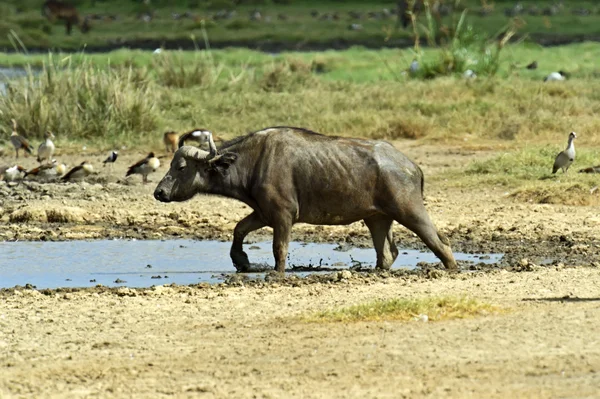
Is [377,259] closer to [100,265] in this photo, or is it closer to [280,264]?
[280,264]

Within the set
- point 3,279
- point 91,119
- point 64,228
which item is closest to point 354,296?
point 3,279

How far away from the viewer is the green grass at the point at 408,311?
8039 millimetres

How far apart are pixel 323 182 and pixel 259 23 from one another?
3477 centimetres

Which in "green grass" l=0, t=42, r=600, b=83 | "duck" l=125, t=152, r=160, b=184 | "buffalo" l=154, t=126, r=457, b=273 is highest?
"buffalo" l=154, t=126, r=457, b=273

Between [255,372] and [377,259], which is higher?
[255,372]

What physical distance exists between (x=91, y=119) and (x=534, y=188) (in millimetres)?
7664

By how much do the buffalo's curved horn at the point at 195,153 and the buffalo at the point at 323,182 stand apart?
65 mm

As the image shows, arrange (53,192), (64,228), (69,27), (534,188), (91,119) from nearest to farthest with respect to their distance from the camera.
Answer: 1. (64,228)
2. (534,188)
3. (53,192)
4. (91,119)
5. (69,27)

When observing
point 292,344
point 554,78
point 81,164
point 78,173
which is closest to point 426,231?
point 292,344

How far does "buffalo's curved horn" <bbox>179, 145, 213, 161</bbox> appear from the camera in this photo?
1066 cm

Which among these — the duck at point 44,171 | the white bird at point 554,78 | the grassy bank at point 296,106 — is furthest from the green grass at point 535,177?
the white bird at point 554,78

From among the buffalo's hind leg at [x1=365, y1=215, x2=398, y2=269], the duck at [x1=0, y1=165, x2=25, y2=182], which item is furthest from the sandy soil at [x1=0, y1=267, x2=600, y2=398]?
the duck at [x1=0, y1=165, x2=25, y2=182]

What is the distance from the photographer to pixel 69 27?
43.2 meters

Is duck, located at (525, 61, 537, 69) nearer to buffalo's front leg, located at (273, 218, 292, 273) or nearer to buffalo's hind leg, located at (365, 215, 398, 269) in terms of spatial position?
buffalo's hind leg, located at (365, 215, 398, 269)
